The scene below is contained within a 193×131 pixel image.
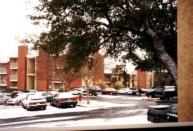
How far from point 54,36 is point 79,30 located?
751mm

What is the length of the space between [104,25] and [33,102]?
1368cm

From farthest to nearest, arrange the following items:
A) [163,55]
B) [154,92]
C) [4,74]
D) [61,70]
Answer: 1. [154,92]
2. [4,74]
3. [61,70]
4. [163,55]

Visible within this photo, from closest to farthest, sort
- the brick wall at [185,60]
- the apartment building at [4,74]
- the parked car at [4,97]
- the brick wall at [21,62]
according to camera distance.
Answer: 1. the brick wall at [185,60]
2. the brick wall at [21,62]
3. the apartment building at [4,74]
4. the parked car at [4,97]

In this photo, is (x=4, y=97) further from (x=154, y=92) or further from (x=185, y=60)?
(x=154, y=92)

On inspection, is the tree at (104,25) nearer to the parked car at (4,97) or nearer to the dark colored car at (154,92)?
the parked car at (4,97)

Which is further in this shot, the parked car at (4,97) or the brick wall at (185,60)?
the parked car at (4,97)

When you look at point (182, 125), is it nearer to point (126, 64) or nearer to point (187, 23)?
point (187, 23)

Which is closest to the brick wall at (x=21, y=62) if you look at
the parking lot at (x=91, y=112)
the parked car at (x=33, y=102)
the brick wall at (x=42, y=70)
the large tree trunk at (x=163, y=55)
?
the brick wall at (x=42, y=70)

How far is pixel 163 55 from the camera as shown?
11258 millimetres

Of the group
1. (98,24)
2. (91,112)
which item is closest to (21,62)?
(98,24)

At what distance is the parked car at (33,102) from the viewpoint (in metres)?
23.1

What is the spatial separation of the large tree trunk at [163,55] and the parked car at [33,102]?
40.8ft

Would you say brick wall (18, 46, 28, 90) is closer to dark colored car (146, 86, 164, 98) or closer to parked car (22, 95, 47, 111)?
parked car (22, 95, 47, 111)

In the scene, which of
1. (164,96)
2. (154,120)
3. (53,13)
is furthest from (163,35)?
(164,96)
